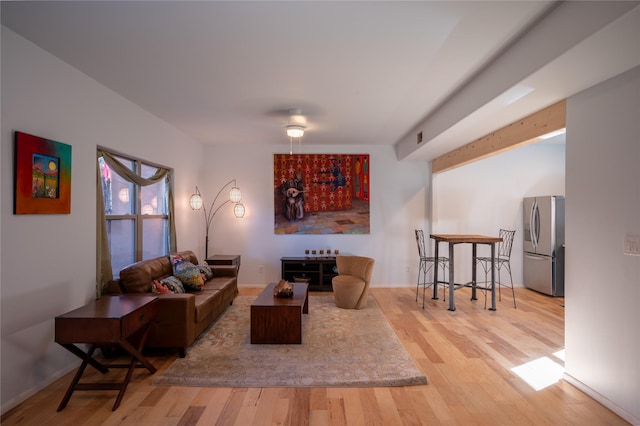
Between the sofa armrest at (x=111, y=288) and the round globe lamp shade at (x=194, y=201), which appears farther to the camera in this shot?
the round globe lamp shade at (x=194, y=201)

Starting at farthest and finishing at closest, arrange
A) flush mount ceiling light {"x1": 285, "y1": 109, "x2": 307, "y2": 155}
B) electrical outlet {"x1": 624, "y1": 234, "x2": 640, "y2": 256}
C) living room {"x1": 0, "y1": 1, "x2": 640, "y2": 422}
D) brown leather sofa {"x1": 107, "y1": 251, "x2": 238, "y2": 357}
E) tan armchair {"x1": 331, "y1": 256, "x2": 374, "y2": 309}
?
tan armchair {"x1": 331, "y1": 256, "x2": 374, "y2": 309}, flush mount ceiling light {"x1": 285, "y1": 109, "x2": 307, "y2": 155}, brown leather sofa {"x1": 107, "y1": 251, "x2": 238, "y2": 357}, living room {"x1": 0, "y1": 1, "x2": 640, "y2": 422}, electrical outlet {"x1": 624, "y1": 234, "x2": 640, "y2": 256}

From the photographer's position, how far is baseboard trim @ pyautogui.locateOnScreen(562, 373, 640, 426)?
2182 mm

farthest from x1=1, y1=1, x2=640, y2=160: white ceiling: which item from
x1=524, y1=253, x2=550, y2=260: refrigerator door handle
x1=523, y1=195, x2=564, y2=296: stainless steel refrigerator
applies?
x1=524, y1=253, x2=550, y2=260: refrigerator door handle

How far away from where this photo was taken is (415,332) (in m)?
3.90

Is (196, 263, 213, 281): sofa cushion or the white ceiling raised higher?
the white ceiling

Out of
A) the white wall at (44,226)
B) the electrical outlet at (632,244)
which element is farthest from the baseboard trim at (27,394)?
the electrical outlet at (632,244)


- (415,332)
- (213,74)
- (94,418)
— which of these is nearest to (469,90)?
(213,74)

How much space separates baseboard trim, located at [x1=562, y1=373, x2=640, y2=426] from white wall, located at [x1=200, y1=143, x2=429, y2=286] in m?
3.66

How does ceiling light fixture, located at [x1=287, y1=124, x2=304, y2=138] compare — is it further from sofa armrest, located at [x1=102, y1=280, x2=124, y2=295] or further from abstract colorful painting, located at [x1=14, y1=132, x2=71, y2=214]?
sofa armrest, located at [x1=102, y1=280, x2=124, y2=295]

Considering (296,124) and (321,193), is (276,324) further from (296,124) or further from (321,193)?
(321,193)

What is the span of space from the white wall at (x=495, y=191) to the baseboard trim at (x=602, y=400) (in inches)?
143

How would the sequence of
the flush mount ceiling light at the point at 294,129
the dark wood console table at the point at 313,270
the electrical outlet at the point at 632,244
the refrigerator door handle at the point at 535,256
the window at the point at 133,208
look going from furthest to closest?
the dark wood console table at the point at 313,270 → the refrigerator door handle at the point at 535,256 → the flush mount ceiling light at the point at 294,129 → the window at the point at 133,208 → the electrical outlet at the point at 632,244

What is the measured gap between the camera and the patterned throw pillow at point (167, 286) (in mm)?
3446

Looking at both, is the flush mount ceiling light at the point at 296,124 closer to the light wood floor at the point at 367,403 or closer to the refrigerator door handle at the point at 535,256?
the light wood floor at the point at 367,403
